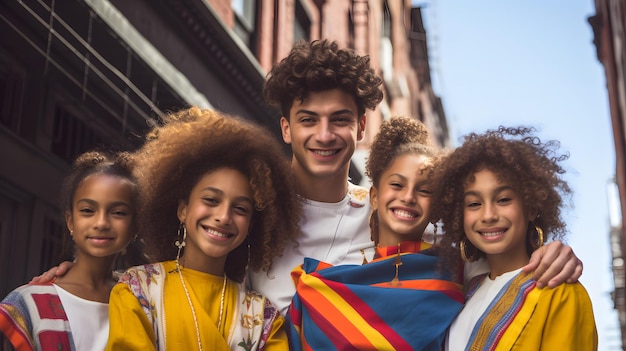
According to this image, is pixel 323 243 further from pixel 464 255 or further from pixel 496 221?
pixel 496 221

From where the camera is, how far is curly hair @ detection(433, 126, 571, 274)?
3682 millimetres

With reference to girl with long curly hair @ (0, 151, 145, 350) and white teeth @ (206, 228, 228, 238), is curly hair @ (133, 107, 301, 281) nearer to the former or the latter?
girl with long curly hair @ (0, 151, 145, 350)

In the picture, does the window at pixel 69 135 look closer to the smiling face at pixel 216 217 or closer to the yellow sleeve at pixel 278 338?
the smiling face at pixel 216 217

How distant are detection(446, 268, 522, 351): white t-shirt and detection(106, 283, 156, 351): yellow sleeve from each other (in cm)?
133

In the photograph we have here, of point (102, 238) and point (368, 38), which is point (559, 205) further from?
Result: point (368, 38)

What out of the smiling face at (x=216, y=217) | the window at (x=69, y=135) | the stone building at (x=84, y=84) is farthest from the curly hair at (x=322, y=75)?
the window at (x=69, y=135)

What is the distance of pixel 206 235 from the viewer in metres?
3.68

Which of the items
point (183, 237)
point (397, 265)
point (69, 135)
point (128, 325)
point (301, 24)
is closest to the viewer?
point (128, 325)

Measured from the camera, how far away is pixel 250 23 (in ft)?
38.5

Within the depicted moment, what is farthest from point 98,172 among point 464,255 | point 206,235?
point 464,255

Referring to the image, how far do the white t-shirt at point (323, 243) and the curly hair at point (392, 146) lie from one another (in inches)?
3.8

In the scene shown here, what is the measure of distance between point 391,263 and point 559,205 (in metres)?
0.84

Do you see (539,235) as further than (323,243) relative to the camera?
No

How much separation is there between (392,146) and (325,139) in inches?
14.1
